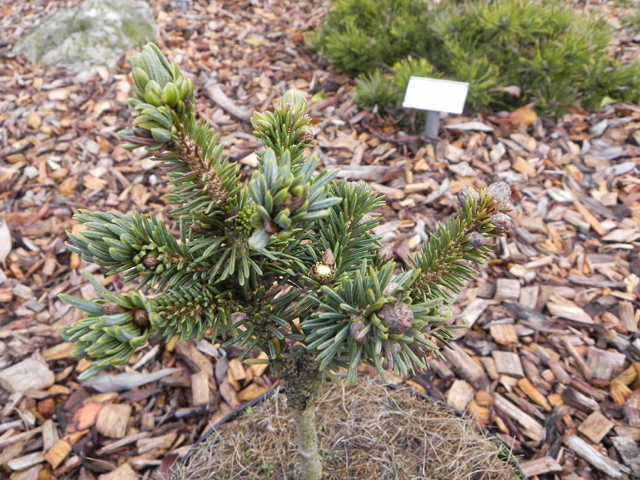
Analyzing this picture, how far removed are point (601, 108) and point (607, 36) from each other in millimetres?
439

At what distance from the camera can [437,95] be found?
238cm

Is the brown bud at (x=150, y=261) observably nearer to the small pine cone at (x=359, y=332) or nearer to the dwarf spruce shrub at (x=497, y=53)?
the small pine cone at (x=359, y=332)

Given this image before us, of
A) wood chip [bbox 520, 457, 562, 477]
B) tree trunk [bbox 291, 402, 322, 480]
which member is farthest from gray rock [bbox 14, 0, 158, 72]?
wood chip [bbox 520, 457, 562, 477]

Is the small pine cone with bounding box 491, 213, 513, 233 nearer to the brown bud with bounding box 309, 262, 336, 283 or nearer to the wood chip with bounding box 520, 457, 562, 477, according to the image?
the brown bud with bounding box 309, 262, 336, 283

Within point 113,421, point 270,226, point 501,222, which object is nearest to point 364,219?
point 501,222

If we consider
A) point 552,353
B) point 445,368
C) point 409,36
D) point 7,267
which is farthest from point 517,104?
point 7,267

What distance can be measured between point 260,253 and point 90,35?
3744 mm

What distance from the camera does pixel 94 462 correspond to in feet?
5.79

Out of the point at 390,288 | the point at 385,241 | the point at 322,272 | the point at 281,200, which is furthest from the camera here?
the point at 385,241

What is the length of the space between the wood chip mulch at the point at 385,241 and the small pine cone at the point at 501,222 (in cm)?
121

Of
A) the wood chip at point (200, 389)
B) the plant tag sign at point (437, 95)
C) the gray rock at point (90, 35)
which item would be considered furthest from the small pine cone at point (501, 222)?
the gray rock at point (90, 35)

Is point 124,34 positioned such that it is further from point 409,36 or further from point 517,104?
point 517,104

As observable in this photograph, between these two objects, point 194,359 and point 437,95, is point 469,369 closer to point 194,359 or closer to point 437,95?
point 194,359

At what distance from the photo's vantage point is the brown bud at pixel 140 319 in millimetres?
663
